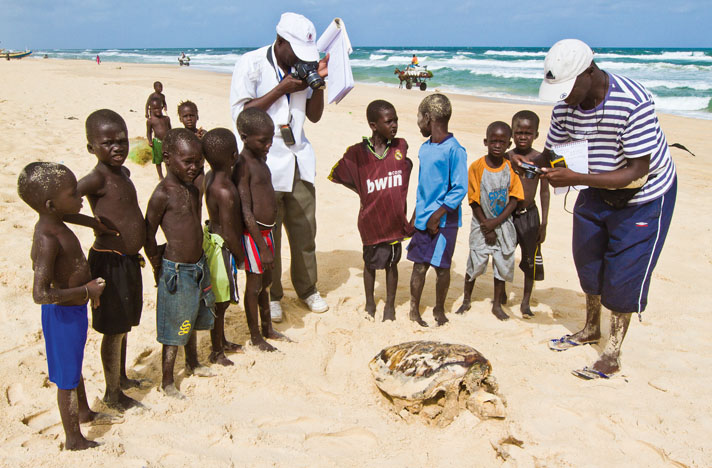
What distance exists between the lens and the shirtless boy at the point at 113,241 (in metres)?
2.43

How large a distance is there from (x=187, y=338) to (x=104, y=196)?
0.87 meters

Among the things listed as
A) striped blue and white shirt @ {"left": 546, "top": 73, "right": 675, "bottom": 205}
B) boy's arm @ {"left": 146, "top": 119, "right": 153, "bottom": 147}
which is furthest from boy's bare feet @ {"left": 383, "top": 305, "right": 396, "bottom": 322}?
boy's arm @ {"left": 146, "top": 119, "right": 153, "bottom": 147}

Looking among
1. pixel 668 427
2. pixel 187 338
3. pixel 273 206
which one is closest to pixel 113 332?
pixel 187 338

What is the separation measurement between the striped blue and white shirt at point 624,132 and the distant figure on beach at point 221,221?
2.06 m

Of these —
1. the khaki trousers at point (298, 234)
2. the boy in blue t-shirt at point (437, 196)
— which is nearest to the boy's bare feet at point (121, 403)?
the khaki trousers at point (298, 234)

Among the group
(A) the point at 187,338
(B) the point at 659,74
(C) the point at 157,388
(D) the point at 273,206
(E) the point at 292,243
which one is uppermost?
(B) the point at 659,74

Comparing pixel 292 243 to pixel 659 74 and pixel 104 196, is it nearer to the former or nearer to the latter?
pixel 104 196

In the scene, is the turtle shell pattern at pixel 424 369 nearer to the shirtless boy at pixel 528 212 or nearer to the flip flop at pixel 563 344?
the flip flop at pixel 563 344

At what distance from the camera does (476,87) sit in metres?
27.3

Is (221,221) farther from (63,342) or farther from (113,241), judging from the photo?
(63,342)

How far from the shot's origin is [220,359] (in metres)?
3.09

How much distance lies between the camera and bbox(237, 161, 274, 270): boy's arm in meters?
3.09

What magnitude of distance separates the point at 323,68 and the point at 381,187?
0.97 m

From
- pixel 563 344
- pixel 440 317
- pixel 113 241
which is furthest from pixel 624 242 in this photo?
pixel 113 241
